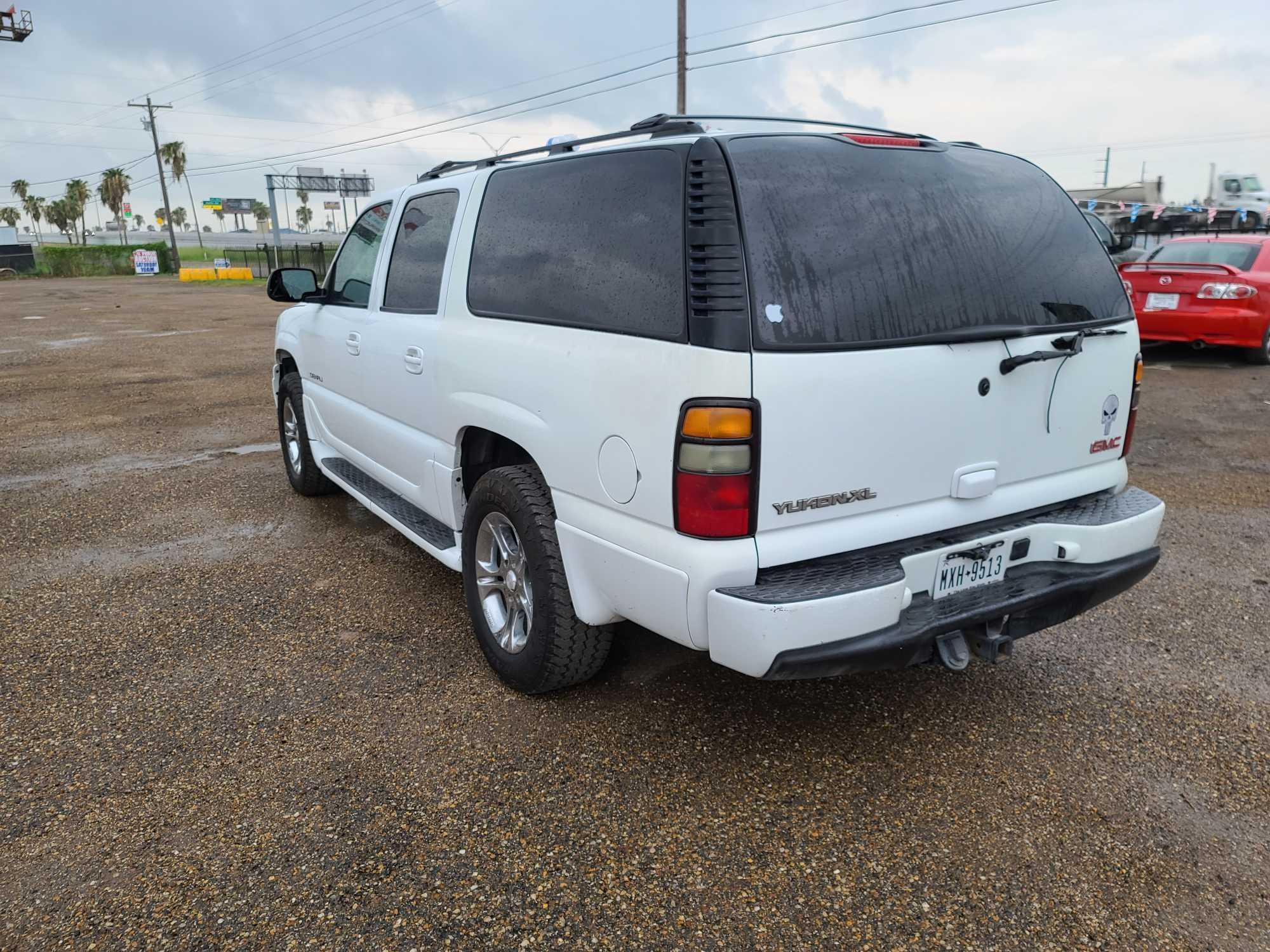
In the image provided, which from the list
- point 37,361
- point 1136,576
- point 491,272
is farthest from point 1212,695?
point 37,361

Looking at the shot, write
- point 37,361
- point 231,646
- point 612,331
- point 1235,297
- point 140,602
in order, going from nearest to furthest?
point 612,331 → point 231,646 → point 140,602 → point 1235,297 → point 37,361

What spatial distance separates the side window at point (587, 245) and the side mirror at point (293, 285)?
75.9 inches

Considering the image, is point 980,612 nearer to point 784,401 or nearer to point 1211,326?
point 784,401

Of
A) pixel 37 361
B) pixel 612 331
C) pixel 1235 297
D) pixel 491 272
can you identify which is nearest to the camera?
pixel 612 331

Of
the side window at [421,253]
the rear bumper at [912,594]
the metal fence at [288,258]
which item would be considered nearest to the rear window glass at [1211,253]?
the rear bumper at [912,594]

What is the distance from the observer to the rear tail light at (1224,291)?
9.85 metres

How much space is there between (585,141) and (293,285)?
98.0 inches

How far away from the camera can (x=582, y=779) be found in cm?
289

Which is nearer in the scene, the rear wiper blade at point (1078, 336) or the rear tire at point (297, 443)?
the rear wiper blade at point (1078, 336)

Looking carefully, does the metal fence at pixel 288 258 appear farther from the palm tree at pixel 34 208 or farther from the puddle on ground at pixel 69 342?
the palm tree at pixel 34 208

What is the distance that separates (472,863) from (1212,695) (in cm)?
273

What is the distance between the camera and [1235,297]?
9.91 meters

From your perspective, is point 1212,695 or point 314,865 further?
point 1212,695

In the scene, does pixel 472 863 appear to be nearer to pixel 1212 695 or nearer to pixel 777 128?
pixel 777 128
